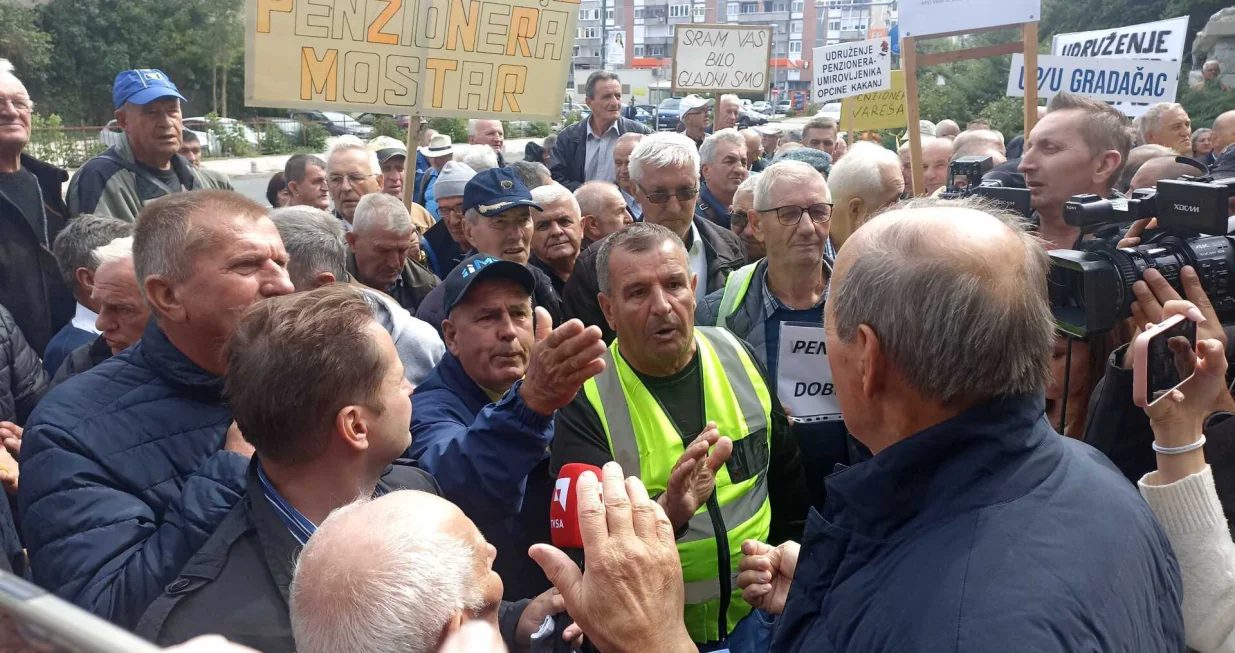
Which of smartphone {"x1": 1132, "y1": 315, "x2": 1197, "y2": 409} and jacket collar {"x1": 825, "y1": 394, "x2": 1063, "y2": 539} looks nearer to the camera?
jacket collar {"x1": 825, "y1": 394, "x2": 1063, "y2": 539}

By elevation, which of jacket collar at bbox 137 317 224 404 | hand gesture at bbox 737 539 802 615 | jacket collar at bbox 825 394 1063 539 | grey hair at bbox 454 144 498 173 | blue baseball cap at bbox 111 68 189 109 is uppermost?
blue baseball cap at bbox 111 68 189 109

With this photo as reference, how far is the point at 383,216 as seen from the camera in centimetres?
432

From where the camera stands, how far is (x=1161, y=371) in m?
1.86

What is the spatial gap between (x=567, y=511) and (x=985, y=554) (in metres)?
0.98

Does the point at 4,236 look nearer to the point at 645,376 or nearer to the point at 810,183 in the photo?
the point at 645,376

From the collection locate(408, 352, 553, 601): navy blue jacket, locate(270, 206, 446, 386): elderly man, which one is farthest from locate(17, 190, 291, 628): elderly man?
locate(270, 206, 446, 386): elderly man

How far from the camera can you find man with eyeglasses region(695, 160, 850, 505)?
3514 millimetres

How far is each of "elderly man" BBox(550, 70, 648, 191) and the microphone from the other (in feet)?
17.9

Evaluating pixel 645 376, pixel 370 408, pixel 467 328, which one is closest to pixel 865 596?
pixel 370 408

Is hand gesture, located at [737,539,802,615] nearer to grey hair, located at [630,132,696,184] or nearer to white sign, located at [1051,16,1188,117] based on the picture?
grey hair, located at [630,132,696,184]

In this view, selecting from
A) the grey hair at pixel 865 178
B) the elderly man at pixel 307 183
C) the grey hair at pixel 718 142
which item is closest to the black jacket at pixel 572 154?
the grey hair at pixel 718 142

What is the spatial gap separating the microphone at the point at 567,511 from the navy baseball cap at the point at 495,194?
238cm

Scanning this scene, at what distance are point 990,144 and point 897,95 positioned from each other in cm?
242

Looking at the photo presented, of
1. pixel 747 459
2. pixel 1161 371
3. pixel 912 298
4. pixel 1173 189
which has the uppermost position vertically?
pixel 1173 189
